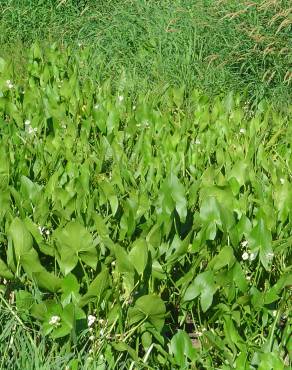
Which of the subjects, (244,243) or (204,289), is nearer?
(204,289)

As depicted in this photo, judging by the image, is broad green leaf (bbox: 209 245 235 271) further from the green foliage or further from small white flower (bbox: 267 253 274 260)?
small white flower (bbox: 267 253 274 260)

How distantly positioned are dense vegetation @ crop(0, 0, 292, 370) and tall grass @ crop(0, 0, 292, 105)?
2.28 ft

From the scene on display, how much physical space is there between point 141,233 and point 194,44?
3.48 meters

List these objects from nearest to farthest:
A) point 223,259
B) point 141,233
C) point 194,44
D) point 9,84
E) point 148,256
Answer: point 148,256, point 223,259, point 141,233, point 9,84, point 194,44

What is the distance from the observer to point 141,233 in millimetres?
3395

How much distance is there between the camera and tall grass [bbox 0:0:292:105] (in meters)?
6.41

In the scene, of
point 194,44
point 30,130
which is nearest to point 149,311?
point 30,130

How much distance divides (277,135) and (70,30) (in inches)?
140

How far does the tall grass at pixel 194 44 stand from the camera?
6.41 metres

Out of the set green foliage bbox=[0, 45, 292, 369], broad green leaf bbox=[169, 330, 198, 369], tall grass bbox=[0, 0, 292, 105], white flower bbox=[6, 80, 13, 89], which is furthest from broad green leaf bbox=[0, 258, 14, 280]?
tall grass bbox=[0, 0, 292, 105]

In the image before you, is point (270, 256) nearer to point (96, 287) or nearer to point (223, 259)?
point (223, 259)

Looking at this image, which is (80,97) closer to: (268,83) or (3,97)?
(3,97)

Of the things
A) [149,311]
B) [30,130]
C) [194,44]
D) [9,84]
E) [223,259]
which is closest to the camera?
[149,311]

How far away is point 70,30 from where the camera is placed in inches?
319
